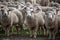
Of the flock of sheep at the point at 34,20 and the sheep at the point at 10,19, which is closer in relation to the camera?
the flock of sheep at the point at 34,20

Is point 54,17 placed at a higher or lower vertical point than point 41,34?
higher

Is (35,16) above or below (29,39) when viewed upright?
above

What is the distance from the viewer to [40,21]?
12.6m

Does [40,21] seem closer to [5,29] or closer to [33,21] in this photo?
[33,21]

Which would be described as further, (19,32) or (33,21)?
(19,32)

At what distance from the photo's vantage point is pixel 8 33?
12.6 meters

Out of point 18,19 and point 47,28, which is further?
point 18,19

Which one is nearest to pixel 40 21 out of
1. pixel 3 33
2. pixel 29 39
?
Answer: pixel 29 39

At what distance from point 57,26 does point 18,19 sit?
6.78 ft

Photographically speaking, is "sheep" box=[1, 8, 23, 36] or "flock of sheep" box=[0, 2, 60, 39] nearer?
"flock of sheep" box=[0, 2, 60, 39]

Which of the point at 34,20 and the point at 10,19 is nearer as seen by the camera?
the point at 34,20

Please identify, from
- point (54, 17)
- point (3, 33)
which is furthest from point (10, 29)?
point (54, 17)

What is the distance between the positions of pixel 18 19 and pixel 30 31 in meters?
1.08

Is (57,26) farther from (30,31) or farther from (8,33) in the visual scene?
(8,33)
